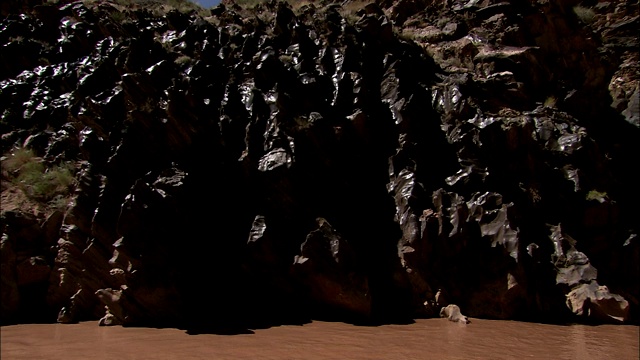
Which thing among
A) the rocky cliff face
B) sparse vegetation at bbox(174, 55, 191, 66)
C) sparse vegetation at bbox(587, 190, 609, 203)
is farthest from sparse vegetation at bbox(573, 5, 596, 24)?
sparse vegetation at bbox(174, 55, 191, 66)

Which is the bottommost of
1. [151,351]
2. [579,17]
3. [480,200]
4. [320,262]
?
[151,351]

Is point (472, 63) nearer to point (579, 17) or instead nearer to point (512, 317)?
point (579, 17)

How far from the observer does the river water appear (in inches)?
203

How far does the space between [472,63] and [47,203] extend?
1217cm

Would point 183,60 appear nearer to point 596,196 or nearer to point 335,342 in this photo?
point 335,342

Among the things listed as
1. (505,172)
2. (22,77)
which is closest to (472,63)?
(505,172)

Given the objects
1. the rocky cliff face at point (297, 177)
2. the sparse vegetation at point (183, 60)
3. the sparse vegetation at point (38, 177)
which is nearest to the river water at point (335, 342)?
the rocky cliff face at point (297, 177)

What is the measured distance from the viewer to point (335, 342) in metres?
5.89

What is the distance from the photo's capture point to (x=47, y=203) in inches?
348

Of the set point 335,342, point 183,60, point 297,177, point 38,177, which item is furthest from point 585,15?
point 38,177

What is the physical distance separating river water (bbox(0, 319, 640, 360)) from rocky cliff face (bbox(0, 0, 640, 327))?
0.69 meters

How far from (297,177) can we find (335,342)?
377cm

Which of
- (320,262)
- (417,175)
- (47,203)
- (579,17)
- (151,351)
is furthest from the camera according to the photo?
Answer: (579,17)

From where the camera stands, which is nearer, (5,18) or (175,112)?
(175,112)
